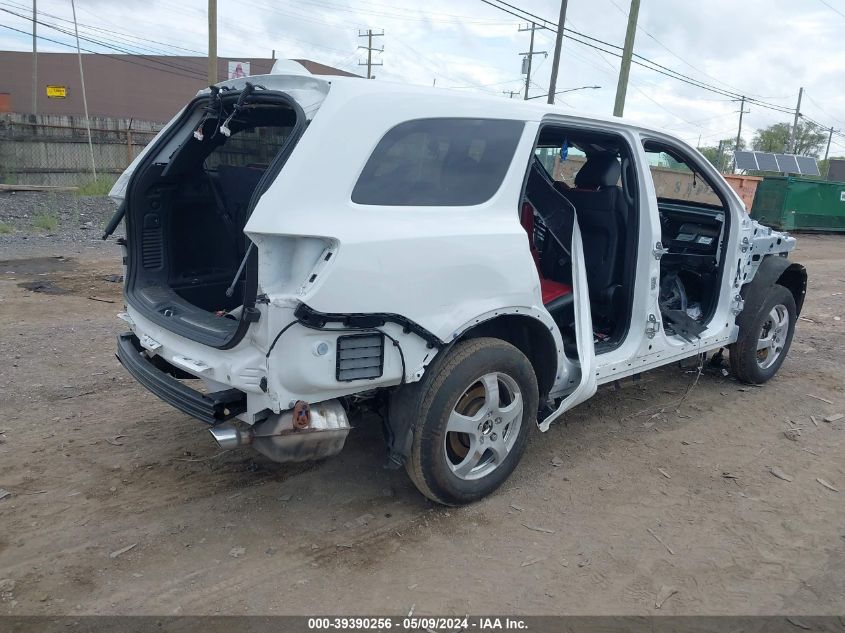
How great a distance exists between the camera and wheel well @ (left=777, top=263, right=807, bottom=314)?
561 centimetres

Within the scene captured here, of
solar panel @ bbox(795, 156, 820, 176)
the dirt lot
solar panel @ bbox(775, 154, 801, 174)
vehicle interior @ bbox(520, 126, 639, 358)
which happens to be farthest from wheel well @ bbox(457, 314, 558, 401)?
solar panel @ bbox(795, 156, 820, 176)

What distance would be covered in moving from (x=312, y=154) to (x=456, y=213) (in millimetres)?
765

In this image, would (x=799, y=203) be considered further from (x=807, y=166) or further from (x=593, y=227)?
(x=593, y=227)

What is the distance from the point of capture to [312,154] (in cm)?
284

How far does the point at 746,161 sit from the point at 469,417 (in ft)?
82.3

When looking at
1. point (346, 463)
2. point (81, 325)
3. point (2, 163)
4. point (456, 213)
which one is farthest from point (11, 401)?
point (2, 163)

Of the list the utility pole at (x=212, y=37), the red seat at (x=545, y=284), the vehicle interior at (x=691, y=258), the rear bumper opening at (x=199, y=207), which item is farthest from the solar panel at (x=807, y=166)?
the rear bumper opening at (x=199, y=207)

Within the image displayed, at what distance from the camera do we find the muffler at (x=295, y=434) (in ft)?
9.39

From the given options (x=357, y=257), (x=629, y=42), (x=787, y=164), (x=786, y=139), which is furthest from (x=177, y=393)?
(x=786, y=139)

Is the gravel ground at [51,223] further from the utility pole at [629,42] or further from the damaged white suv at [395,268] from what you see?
the utility pole at [629,42]

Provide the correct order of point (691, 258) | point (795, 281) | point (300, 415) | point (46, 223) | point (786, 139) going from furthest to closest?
point (786, 139)
point (46, 223)
point (795, 281)
point (691, 258)
point (300, 415)

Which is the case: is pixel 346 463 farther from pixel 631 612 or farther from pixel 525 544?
pixel 631 612

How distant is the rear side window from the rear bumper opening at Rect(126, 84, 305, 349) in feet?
2.26

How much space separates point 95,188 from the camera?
17.4 meters
